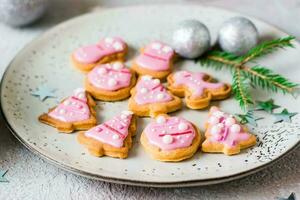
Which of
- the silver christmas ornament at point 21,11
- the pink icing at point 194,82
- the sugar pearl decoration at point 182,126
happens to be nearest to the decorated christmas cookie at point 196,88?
the pink icing at point 194,82

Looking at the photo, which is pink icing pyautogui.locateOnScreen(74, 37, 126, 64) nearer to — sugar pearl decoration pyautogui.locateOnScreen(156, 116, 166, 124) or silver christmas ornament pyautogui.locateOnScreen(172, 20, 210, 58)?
silver christmas ornament pyautogui.locateOnScreen(172, 20, 210, 58)

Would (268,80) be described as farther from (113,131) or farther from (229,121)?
(113,131)

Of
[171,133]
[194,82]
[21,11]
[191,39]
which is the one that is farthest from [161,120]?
[21,11]

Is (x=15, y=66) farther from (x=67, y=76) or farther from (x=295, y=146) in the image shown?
(x=295, y=146)

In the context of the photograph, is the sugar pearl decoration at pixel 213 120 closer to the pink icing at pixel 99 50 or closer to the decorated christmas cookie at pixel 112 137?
the decorated christmas cookie at pixel 112 137

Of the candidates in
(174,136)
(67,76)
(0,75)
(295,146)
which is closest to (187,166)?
(174,136)
